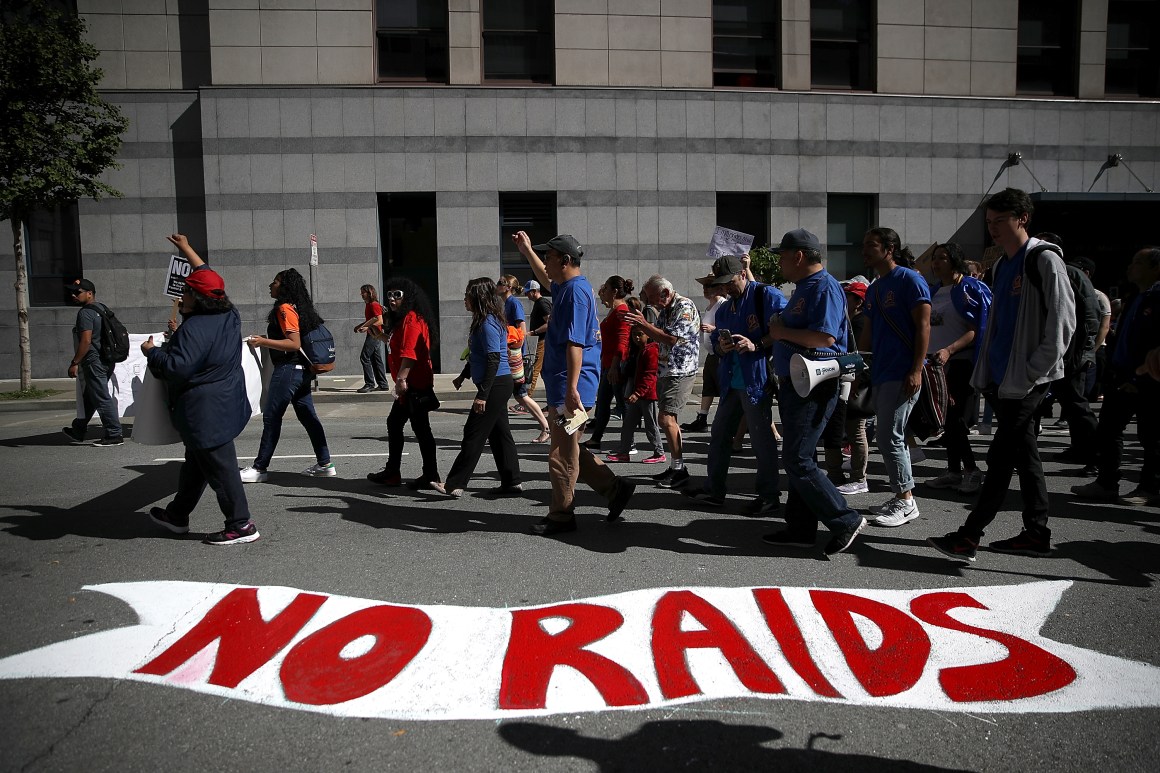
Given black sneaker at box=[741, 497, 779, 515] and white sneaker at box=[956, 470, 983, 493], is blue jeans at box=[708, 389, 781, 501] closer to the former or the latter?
black sneaker at box=[741, 497, 779, 515]

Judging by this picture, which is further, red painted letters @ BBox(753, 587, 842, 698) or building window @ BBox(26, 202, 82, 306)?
building window @ BBox(26, 202, 82, 306)

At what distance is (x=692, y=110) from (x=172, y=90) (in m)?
11.3

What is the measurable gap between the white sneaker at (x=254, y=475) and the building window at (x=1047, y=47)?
1956 centimetres

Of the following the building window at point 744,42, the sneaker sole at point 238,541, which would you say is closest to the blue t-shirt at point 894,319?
the sneaker sole at point 238,541

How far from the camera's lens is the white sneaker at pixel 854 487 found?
6820mm

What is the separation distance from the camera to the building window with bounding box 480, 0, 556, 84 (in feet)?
60.5

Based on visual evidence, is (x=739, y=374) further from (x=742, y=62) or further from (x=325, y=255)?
(x=742, y=62)

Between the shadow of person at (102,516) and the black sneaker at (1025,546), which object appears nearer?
the black sneaker at (1025,546)

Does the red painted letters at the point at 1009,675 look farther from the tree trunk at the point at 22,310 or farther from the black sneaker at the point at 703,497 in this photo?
the tree trunk at the point at 22,310

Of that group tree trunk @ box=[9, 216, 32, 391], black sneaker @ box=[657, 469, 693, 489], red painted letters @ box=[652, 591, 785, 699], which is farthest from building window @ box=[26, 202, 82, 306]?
red painted letters @ box=[652, 591, 785, 699]

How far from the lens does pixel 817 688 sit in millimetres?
3336

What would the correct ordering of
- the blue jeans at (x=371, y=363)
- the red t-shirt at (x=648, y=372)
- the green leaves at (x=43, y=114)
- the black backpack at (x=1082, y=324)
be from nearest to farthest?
the black backpack at (x=1082, y=324) < the red t-shirt at (x=648, y=372) < the green leaves at (x=43, y=114) < the blue jeans at (x=371, y=363)

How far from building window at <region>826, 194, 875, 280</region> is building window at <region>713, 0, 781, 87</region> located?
3.15 meters

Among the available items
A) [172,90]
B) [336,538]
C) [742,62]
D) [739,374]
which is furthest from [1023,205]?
[172,90]
